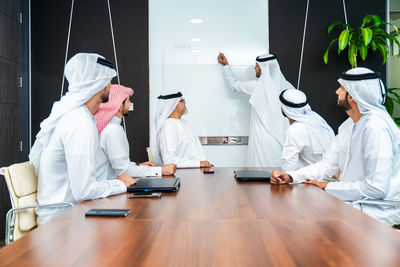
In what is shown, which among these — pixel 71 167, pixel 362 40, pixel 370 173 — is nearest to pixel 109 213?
pixel 71 167

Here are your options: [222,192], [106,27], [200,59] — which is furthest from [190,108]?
[222,192]

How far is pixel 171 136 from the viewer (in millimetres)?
3605

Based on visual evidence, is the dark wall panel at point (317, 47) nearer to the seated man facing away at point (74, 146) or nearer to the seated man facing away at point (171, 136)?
the seated man facing away at point (171, 136)

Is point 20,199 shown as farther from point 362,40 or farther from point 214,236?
point 362,40

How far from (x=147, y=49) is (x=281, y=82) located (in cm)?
186

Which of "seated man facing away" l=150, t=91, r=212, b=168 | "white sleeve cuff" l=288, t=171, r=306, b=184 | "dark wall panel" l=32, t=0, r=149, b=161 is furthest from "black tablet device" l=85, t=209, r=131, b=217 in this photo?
"dark wall panel" l=32, t=0, r=149, b=161

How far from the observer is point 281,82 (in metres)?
4.53

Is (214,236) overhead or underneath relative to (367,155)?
underneath

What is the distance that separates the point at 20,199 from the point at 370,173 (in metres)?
2.10

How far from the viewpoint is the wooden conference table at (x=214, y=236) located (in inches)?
39.8

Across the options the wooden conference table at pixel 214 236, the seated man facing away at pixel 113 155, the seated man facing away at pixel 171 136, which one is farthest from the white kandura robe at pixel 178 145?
the wooden conference table at pixel 214 236

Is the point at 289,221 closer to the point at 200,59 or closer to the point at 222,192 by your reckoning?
the point at 222,192

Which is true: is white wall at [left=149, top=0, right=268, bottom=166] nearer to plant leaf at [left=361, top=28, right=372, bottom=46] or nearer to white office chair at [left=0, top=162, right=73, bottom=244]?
plant leaf at [left=361, top=28, right=372, bottom=46]

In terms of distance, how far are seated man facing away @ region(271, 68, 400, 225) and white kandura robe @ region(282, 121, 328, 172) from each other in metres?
0.62
